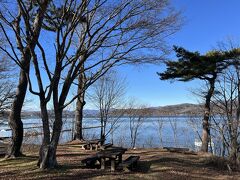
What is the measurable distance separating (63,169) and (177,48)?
11156mm

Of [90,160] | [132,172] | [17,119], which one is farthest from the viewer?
[17,119]

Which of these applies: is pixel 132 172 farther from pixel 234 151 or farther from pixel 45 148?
pixel 234 151

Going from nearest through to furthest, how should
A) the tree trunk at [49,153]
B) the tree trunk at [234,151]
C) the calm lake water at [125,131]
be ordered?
the tree trunk at [49,153] < the tree trunk at [234,151] < the calm lake water at [125,131]

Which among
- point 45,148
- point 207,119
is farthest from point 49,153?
point 207,119

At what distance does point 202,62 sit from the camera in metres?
17.9

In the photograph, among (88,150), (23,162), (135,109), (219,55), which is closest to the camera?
(23,162)

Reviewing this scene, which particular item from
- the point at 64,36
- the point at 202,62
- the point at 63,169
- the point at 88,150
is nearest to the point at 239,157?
the point at 202,62

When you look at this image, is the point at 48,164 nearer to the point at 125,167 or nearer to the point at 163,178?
the point at 125,167

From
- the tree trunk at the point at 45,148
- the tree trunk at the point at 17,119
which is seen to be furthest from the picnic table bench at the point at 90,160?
the tree trunk at the point at 17,119

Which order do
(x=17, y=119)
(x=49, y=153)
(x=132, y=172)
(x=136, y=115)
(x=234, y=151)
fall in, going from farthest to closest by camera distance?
(x=136, y=115) → (x=234, y=151) → (x=17, y=119) → (x=132, y=172) → (x=49, y=153)

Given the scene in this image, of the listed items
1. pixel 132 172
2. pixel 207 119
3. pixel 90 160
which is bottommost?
pixel 132 172

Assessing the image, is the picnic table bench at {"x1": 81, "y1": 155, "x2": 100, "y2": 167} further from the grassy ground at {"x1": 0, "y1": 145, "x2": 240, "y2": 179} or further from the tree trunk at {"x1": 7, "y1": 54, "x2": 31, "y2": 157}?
the tree trunk at {"x1": 7, "y1": 54, "x2": 31, "y2": 157}

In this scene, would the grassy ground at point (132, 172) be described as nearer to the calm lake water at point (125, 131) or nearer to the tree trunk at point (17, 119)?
the tree trunk at point (17, 119)

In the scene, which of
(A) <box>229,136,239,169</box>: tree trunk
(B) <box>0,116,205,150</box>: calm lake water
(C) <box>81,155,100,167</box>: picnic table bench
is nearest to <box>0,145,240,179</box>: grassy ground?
(C) <box>81,155,100,167</box>: picnic table bench
